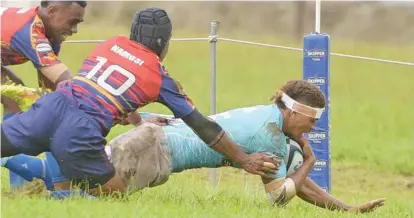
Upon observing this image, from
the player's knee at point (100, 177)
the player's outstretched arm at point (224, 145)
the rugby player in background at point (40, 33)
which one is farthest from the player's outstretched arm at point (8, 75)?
the player's outstretched arm at point (224, 145)

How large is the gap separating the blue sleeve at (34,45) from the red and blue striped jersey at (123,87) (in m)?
0.33

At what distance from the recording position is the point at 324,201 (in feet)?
27.3

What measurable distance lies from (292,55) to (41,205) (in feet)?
55.2

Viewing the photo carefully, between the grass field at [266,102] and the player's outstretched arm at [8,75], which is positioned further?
the player's outstretched arm at [8,75]

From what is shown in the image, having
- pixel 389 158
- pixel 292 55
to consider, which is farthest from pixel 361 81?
pixel 389 158

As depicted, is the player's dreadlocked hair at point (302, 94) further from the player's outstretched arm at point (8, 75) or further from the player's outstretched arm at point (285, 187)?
the player's outstretched arm at point (8, 75)

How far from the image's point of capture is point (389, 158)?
14508 millimetres

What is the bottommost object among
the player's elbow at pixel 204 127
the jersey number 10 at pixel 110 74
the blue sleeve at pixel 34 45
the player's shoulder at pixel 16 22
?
the player's elbow at pixel 204 127

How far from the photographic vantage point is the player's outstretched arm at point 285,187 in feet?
26.0

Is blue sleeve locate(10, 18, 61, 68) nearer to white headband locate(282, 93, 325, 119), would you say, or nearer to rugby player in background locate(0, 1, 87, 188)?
rugby player in background locate(0, 1, 87, 188)

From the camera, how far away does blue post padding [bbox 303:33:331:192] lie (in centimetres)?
955

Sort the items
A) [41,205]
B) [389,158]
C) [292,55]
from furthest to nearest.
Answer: [292,55]
[389,158]
[41,205]

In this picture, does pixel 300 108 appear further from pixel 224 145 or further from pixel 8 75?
pixel 8 75

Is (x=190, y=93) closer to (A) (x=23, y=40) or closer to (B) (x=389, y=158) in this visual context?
(B) (x=389, y=158)
